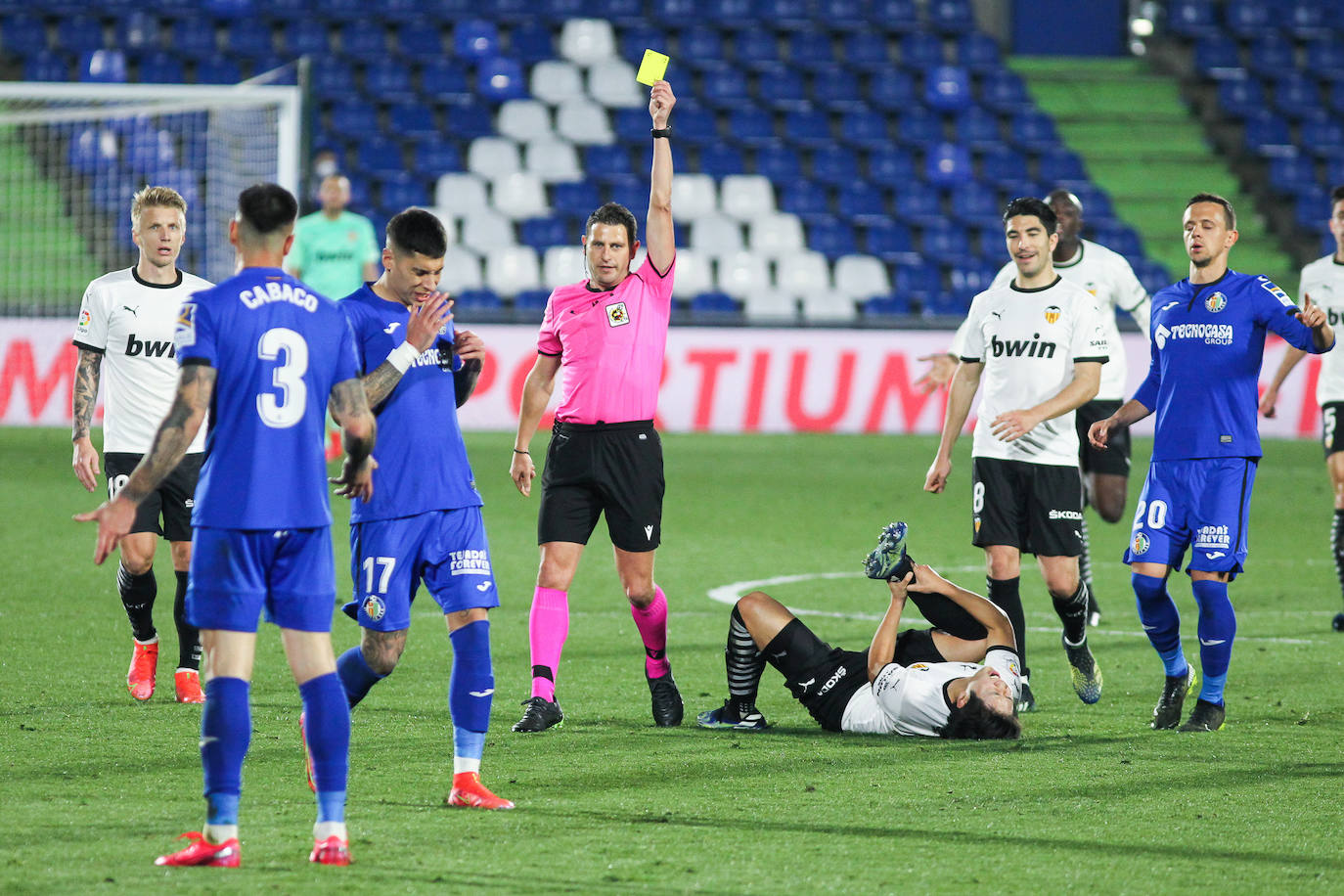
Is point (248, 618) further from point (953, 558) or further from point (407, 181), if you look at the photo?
point (407, 181)

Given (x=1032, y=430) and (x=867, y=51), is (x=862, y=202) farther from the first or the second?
(x=1032, y=430)

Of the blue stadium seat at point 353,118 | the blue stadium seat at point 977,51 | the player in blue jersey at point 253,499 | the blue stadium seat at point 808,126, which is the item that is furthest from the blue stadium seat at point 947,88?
the player in blue jersey at point 253,499

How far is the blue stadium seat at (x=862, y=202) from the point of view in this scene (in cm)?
2300

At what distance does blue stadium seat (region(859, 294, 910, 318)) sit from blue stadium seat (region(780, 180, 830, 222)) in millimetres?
1944

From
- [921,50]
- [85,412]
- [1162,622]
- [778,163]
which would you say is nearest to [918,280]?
[778,163]

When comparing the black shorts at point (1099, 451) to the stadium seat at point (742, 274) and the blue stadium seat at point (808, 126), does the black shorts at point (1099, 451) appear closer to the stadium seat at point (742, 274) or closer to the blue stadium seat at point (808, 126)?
the stadium seat at point (742, 274)

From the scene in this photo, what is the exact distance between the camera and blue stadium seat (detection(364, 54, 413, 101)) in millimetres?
23047

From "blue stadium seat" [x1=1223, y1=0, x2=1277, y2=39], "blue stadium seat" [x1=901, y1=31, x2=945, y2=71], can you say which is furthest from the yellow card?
"blue stadium seat" [x1=1223, y1=0, x2=1277, y2=39]

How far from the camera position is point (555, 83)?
77.6 ft

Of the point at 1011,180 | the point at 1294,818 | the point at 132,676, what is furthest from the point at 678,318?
the point at 1294,818

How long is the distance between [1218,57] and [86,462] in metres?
22.4

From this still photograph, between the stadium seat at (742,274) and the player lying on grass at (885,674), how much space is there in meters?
14.7

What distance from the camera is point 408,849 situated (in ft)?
15.8

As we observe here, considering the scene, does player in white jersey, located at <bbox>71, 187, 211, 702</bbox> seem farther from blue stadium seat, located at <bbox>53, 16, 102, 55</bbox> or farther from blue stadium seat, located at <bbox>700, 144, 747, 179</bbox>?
blue stadium seat, located at <bbox>53, 16, 102, 55</bbox>
